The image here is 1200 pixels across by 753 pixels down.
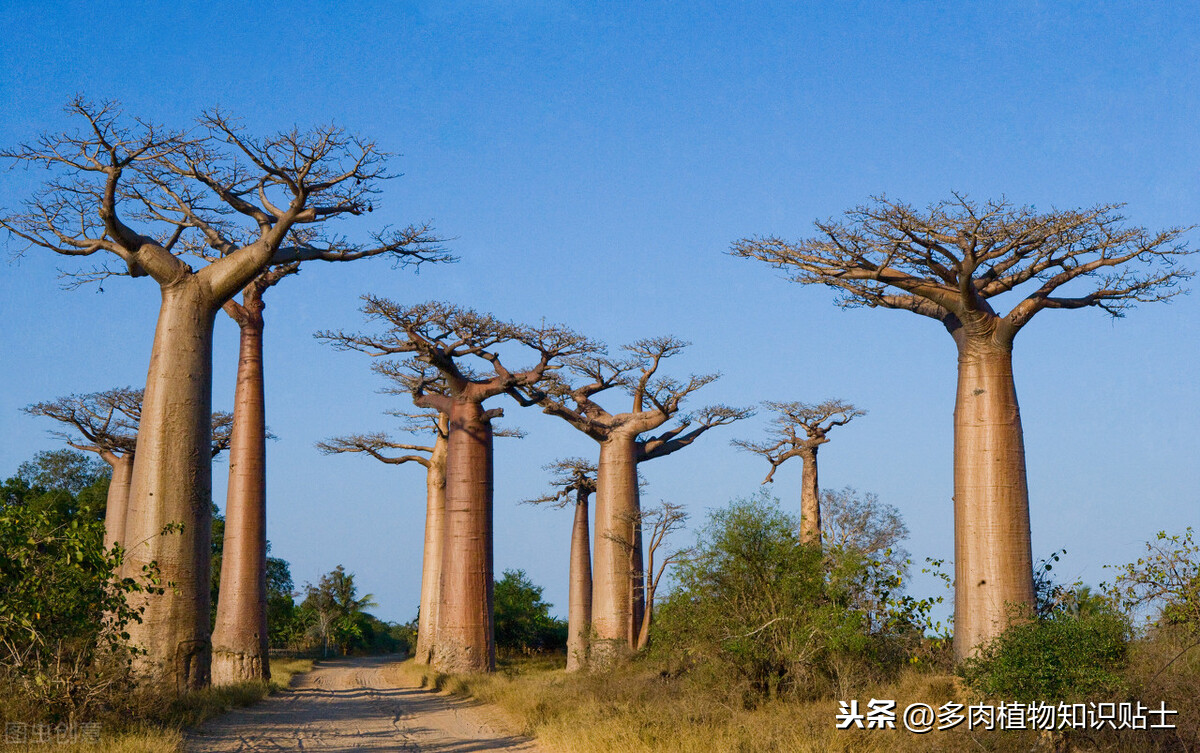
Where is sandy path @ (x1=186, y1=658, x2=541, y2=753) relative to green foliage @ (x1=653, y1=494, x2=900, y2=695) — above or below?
below

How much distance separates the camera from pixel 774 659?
8.17 metres

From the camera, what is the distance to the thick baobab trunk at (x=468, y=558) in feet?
48.3

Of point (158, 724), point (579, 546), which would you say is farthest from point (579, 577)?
point (158, 724)

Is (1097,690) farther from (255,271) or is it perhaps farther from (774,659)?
(255,271)

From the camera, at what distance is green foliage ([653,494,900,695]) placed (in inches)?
319

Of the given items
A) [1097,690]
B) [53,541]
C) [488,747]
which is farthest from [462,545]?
[1097,690]

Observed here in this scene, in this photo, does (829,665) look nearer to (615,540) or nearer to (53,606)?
(53,606)

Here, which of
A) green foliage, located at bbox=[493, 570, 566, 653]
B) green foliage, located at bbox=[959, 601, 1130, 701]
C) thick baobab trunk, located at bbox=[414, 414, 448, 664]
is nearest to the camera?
green foliage, located at bbox=[959, 601, 1130, 701]

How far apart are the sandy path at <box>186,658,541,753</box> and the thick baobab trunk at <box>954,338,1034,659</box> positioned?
3.77 m

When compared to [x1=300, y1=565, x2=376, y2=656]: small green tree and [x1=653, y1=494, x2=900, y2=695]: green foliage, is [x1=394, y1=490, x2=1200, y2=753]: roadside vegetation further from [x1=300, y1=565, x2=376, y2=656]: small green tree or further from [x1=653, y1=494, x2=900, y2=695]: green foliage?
[x1=300, y1=565, x2=376, y2=656]: small green tree

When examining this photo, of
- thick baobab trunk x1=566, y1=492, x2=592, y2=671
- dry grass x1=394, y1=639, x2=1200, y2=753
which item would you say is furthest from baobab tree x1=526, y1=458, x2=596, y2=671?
dry grass x1=394, y1=639, x2=1200, y2=753

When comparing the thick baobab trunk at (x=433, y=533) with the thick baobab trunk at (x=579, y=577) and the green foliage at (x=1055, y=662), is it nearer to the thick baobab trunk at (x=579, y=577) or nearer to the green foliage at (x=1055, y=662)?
the thick baobab trunk at (x=579, y=577)

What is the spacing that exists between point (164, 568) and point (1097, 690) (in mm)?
7195

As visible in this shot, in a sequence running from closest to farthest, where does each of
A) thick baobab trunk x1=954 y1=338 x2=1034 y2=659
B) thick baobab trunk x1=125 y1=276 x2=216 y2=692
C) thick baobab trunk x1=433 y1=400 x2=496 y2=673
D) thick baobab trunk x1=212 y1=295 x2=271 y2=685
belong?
thick baobab trunk x1=954 y1=338 x2=1034 y2=659
thick baobab trunk x1=125 y1=276 x2=216 y2=692
thick baobab trunk x1=212 y1=295 x2=271 y2=685
thick baobab trunk x1=433 y1=400 x2=496 y2=673
